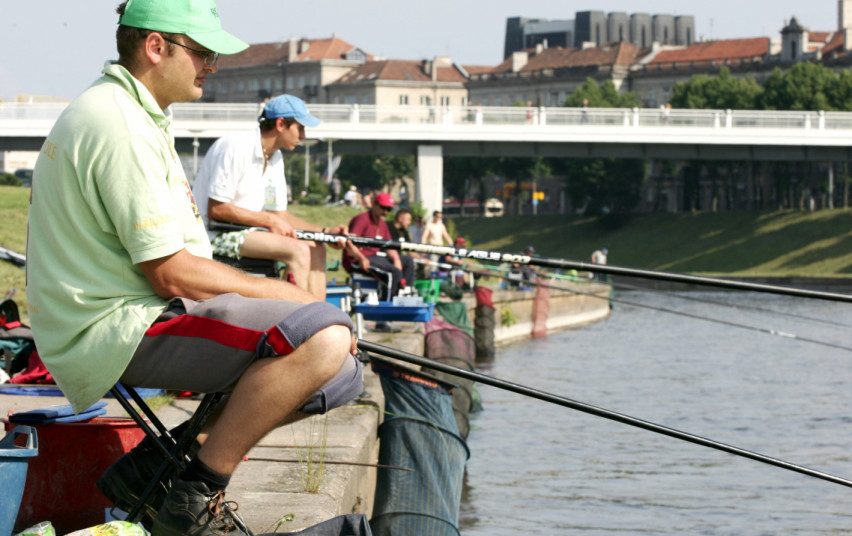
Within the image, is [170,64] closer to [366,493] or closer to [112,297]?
[112,297]

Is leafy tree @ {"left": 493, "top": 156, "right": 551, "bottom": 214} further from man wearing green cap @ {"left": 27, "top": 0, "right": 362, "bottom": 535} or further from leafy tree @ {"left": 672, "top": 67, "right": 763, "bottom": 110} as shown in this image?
man wearing green cap @ {"left": 27, "top": 0, "right": 362, "bottom": 535}

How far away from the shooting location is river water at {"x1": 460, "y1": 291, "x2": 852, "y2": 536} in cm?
1048

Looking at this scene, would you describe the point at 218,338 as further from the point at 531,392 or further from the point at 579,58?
the point at 579,58

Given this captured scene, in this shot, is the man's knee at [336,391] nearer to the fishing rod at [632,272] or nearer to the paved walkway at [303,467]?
the paved walkway at [303,467]

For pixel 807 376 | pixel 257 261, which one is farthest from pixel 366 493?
pixel 807 376

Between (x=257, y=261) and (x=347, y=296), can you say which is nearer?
(x=257, y=261)

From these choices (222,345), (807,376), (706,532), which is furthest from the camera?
(807,376)

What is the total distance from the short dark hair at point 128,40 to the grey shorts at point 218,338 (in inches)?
26.2

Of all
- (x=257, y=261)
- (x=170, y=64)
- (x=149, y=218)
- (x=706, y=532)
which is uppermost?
(x=170, y=64)

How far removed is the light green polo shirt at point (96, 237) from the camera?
414 centimetres

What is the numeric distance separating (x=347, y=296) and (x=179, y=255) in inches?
336

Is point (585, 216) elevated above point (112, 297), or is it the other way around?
point (112, 297)

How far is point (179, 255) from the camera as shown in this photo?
422 centimetres

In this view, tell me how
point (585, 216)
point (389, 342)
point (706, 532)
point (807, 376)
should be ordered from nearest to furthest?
point (706, 532), point (389, 342), point (807, 376), point (585, 216)
